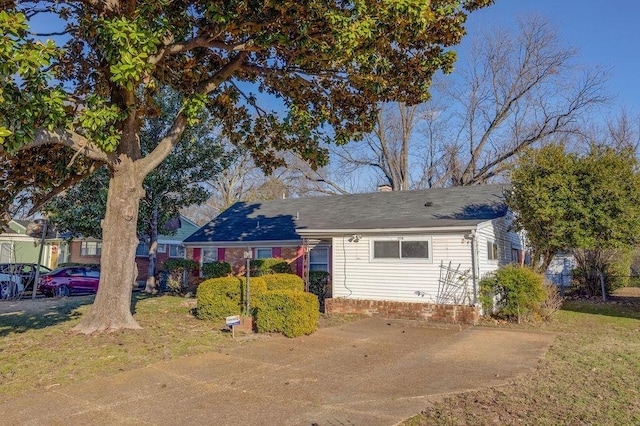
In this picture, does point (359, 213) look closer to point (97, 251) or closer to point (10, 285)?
point (10, 285)

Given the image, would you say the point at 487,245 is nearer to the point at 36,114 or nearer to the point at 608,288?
the point at 608,288

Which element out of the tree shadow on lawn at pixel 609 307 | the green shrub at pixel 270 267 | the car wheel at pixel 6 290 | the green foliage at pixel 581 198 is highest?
the green foliage at pixel 581 198

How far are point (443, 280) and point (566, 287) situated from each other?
12406 millimetres

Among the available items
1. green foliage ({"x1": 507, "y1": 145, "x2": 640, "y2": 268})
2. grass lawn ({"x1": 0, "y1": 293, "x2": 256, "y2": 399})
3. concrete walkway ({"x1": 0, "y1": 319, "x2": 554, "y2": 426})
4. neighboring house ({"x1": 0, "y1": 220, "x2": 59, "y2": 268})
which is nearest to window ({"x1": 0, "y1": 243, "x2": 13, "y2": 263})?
neighboring house ({"x1": 0, "y1": 220, "x2": 59, "y2": 268})

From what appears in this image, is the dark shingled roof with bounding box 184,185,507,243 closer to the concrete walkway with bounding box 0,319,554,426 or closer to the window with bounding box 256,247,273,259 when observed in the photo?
the window with bounding box 256,247,273,259

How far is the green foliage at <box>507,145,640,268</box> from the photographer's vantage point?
1216cm

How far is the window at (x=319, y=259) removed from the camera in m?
17.3

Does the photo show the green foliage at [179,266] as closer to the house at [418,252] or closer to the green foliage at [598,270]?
the house at [418,252]

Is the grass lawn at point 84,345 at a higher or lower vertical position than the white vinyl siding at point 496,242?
lower

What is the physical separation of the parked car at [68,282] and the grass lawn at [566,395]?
17.8m

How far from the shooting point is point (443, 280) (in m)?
Result: 12.0

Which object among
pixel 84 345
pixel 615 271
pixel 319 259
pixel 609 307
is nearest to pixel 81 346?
pixel 84 345

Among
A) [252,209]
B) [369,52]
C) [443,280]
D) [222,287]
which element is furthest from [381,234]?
[252,209]

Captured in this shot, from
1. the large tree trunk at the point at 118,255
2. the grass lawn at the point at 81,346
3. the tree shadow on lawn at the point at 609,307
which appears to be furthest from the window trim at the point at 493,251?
the large tree trunk at the point at 118,255
